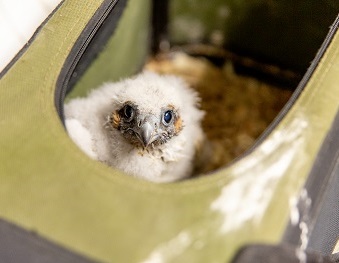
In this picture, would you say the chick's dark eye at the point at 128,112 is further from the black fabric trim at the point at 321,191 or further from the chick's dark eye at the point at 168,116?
the black fabric trim at the point at 321,191

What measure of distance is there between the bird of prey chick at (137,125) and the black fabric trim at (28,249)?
0.51 m

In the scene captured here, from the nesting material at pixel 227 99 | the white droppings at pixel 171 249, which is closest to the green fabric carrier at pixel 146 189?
the white droppings at pixel 171 249

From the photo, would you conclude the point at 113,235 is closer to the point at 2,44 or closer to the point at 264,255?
the point at 264,255

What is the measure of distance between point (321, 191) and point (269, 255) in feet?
0.72

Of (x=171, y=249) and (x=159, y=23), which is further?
(x=159, y=23)

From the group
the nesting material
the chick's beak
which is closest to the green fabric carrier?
the chick's beak

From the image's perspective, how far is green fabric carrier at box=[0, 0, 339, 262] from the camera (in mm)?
995

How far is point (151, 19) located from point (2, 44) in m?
0.77

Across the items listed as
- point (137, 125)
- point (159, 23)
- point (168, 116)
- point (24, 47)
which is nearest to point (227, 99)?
point (159, 23)

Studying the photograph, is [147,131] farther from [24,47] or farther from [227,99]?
[227,99]

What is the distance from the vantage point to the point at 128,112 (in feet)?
5.15

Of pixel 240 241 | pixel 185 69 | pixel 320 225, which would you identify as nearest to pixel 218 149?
pixel 185 69

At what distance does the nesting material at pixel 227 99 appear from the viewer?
7.02ft

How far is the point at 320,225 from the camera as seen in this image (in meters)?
1.20
